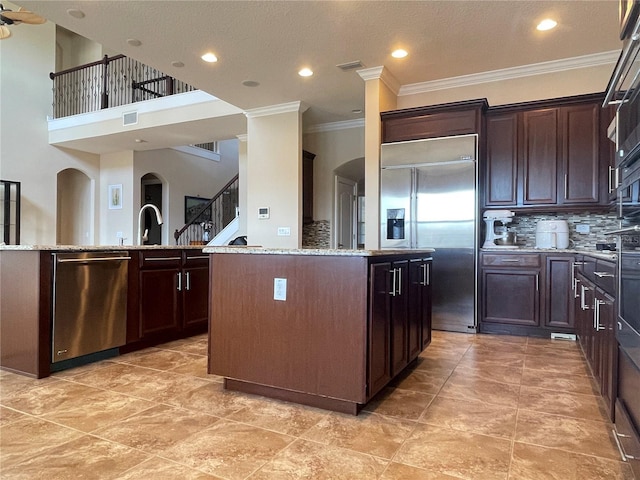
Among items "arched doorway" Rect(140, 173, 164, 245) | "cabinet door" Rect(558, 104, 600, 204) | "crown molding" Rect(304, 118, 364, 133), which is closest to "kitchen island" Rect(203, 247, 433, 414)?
"cabinet door" Rect(558, 104, 600, 204)

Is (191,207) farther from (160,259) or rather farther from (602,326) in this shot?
(602,326)

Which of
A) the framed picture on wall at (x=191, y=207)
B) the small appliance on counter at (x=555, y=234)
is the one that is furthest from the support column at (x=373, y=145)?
the framed picture on wall at (x=191, y=207)

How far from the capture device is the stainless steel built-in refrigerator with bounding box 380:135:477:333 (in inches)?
172

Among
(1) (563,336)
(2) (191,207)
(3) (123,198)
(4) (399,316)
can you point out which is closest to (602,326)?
(4) (399,316)

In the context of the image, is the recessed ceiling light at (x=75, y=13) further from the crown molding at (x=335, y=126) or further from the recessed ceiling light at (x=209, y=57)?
the crown molding at (x=335, y=126)

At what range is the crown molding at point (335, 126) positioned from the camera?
6.43 m

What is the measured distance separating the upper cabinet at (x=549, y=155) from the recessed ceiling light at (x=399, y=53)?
114 cm

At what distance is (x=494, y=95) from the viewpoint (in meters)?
4.76

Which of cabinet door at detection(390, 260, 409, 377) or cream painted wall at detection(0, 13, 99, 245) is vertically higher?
cream painted wall at detection(0, 13, 99, 245)

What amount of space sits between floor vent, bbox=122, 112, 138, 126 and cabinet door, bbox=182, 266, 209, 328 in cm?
418

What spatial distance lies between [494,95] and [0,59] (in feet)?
29.3

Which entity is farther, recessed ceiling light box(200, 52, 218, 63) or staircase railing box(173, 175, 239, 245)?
staircase railing box(173, 175, 239, 245)

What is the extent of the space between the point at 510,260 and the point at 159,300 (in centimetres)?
344

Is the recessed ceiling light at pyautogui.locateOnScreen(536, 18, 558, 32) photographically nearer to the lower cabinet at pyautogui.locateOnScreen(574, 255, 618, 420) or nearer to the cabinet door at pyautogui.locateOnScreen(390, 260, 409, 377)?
the lower cabinet at pyautogui.locateOnScreen(574, 255, 618, 420)
